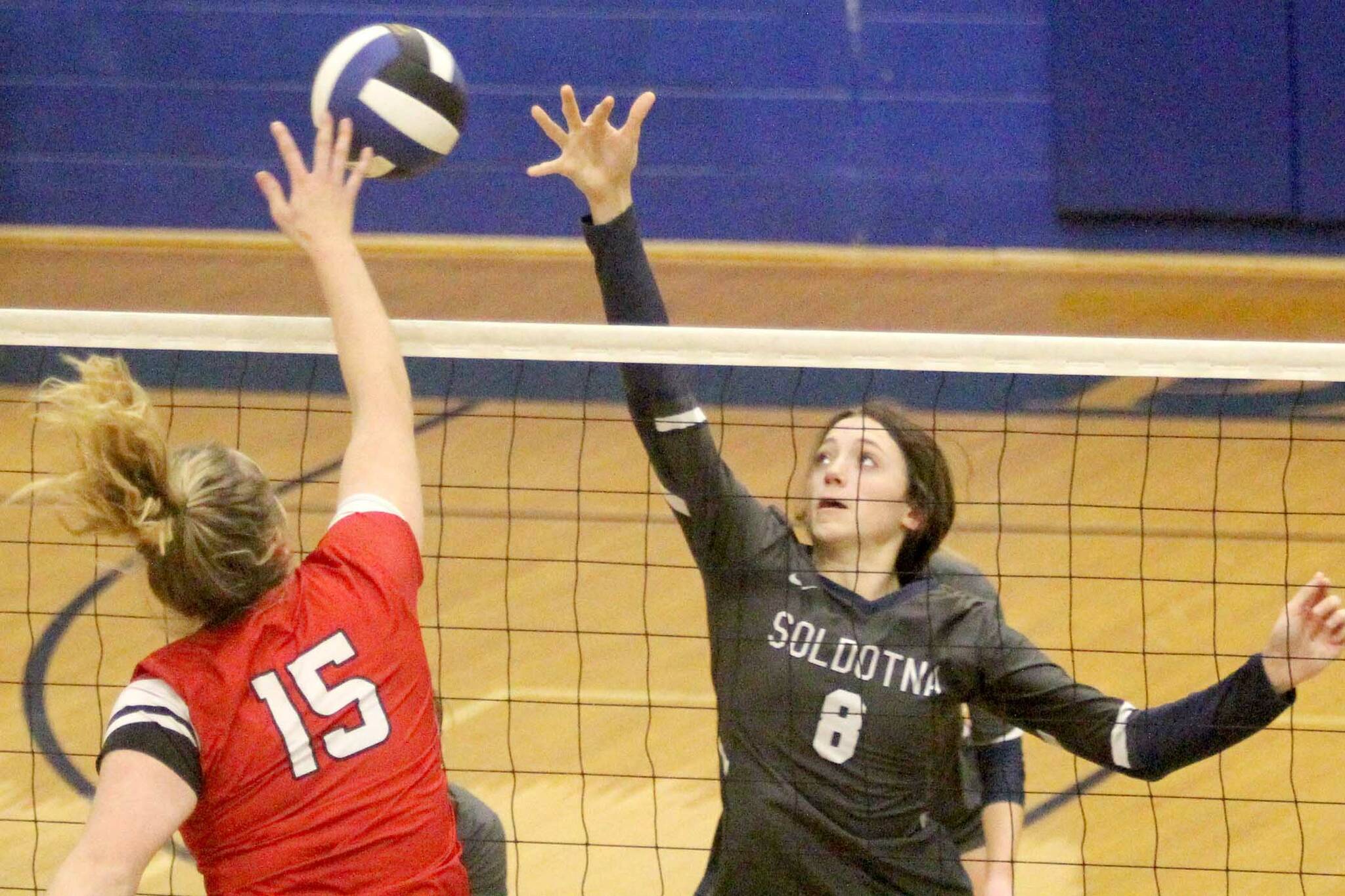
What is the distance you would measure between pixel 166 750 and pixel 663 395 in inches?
43.7

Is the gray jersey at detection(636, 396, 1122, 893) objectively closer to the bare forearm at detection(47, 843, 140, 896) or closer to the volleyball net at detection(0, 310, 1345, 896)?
the volleyball net at detection(0, 310, 1345, 896)

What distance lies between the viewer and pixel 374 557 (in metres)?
2.26

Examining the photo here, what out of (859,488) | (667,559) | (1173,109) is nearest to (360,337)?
(859,488)

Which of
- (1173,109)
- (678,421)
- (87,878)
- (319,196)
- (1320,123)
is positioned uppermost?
(1173,109)

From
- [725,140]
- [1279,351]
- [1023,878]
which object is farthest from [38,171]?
[1279,351]

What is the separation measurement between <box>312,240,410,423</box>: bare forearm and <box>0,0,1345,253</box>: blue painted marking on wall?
7.05 m

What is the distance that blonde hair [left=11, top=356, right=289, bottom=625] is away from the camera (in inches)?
81.7

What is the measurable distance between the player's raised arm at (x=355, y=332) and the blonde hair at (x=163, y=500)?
0.19 meters

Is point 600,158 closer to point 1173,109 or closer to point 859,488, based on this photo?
point 859,488

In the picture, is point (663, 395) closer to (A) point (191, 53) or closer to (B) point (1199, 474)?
(B) point (1199, 474)

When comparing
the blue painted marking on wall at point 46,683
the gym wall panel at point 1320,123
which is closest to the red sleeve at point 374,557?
the blue painted marking on wall at point 46,683

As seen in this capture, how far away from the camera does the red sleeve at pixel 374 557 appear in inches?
88.1

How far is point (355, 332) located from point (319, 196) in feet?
0.77

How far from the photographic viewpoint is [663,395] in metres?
2.82
